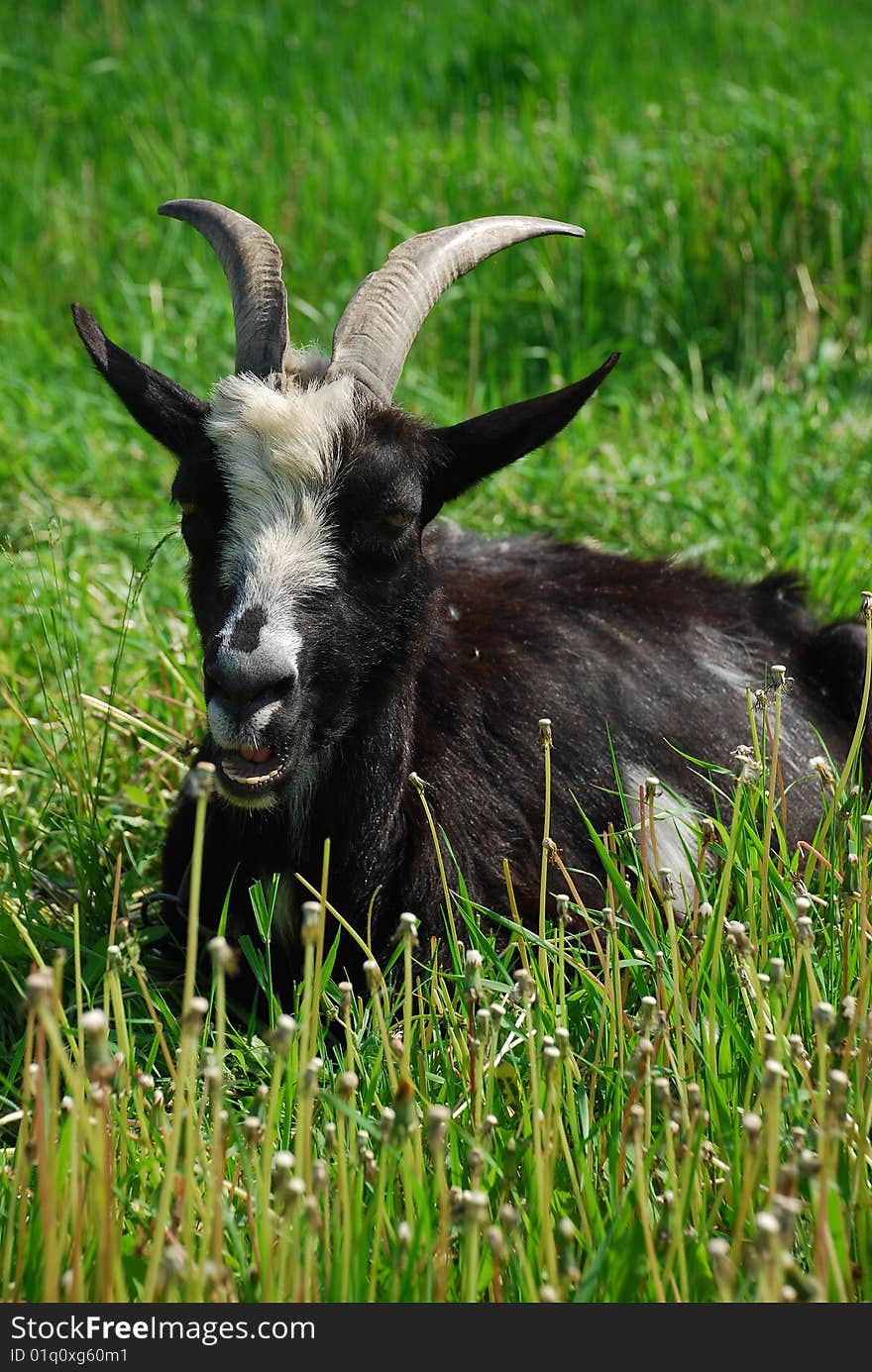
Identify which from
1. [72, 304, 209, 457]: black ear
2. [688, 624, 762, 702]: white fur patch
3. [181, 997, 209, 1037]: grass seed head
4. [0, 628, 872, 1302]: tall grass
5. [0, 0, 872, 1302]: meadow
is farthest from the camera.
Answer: [688, 624, 762, 702]: white fur patch

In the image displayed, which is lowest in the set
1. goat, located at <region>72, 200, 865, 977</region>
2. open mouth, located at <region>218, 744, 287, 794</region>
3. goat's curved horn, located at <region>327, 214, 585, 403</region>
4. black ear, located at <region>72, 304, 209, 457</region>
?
open mouth, located at <region>218, 744, 287, 794</region>

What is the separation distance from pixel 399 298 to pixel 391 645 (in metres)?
0.85

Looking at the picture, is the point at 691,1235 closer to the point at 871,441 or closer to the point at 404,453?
the point at 404,453

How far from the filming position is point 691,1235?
2295mm

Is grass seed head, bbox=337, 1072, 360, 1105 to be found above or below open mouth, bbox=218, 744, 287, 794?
below

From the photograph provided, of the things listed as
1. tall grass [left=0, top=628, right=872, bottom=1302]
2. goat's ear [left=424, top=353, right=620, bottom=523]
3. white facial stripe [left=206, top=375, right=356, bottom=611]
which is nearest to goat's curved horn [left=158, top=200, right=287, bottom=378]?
white facial stripe [left=206, top=375, right=356, bottom=611]

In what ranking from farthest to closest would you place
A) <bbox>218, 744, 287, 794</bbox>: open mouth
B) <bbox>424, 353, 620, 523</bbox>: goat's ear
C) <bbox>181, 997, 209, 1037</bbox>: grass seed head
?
1. <bbox>424, 353, 620, 523</bbox>: goat's ear
2. <bbox>218, 744, 287, 794</bbox>: open mouth
3. <bbox>181, 997, 209, 1037</bbox>: grass seed head

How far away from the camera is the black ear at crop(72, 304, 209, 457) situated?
349 cm

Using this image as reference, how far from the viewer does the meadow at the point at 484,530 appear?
7.24ft

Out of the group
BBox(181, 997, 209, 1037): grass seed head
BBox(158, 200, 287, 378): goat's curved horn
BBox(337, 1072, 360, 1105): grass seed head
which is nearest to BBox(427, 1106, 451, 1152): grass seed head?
BBox(337, 1072, 360, 1105): grass seed head

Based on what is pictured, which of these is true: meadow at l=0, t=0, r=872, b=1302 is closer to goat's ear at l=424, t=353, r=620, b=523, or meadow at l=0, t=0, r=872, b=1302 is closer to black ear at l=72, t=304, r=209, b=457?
black ear at l=72, t=304, r=209, b=457

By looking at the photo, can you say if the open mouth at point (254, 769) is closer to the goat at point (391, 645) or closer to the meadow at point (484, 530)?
the goat at point (391, 645)

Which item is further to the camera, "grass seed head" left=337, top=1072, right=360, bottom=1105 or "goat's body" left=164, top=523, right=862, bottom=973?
"goat's body" left=164, top=523, right=862, bottom=973

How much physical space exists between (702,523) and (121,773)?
236 centimetres
